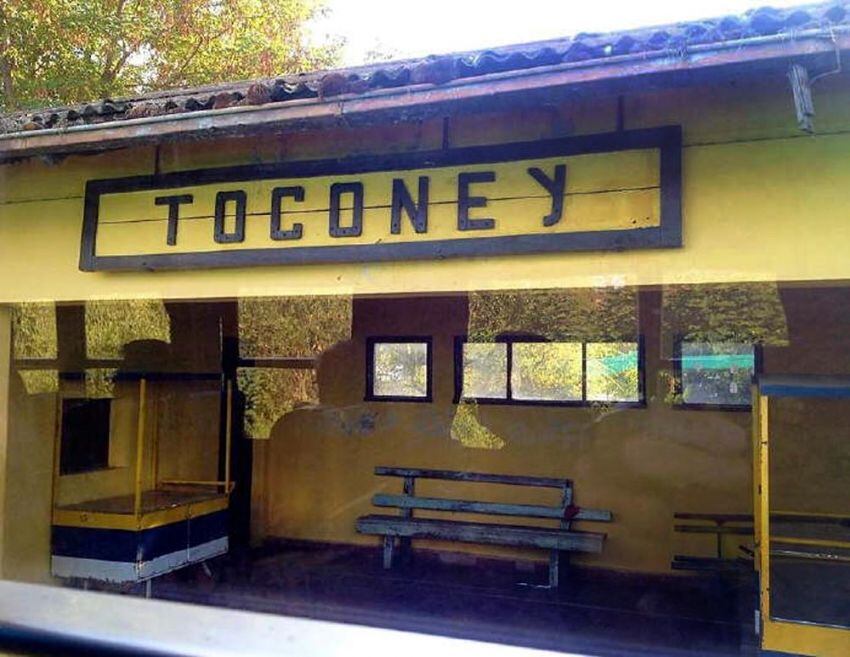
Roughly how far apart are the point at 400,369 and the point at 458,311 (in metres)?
0.90

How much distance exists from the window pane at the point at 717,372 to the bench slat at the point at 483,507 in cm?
137

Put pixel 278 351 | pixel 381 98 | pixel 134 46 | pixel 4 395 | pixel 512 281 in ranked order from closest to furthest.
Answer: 1. pixel 381 98
2. pixel 512 281
3. pixel 4 395
4. pixel 278 351
5. pixel 134 46

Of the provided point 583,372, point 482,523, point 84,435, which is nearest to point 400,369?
point 482,523

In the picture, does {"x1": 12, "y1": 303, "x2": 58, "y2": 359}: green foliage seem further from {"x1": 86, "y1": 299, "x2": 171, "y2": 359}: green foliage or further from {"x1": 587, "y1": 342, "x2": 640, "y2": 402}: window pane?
{"x1": 587, "y1": 342, "x2": 640, "y2": 402}: window pane

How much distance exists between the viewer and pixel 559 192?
12.3ft

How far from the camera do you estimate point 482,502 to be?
718cm

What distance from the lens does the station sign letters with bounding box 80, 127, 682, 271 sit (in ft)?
11.9

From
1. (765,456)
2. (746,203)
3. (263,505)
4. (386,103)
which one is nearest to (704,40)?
(746,203)

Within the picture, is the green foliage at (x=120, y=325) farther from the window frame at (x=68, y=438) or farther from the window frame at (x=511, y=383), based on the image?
the window frame at (x=511, y=383)

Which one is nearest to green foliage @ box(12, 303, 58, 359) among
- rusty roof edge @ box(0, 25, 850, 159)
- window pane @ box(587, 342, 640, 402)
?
rusty roof edge @ box(0, 25, 850, 159)

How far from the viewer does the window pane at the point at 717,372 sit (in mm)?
6456

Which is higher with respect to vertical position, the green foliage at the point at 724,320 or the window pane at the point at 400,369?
the green foliage at the point at 724,320

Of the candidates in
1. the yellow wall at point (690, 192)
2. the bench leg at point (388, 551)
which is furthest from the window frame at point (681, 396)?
the yellow wall at point (690, 192)

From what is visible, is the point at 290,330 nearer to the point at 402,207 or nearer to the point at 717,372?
the point at 402,207
